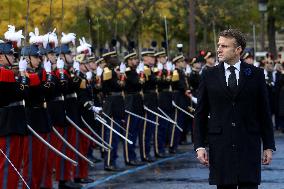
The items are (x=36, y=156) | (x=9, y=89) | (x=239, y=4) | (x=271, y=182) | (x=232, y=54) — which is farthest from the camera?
(x=239, y=4)

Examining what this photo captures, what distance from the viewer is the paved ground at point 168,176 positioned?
13.0 m

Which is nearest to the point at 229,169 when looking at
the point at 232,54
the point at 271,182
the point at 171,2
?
the point at 232,54

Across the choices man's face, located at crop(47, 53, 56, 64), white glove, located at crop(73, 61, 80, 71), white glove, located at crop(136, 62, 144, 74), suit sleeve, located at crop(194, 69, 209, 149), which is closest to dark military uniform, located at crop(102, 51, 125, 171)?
white glove, located at crop(136, 62, 144, 74)

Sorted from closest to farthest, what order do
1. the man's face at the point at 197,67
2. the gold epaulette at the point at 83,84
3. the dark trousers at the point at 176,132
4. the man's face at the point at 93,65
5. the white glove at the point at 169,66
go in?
1. the gold epaulette at the point at 83,84
2. the man's face at the point at 93,65
3. the white glove at the point at 169,66
4. the dark trousers at the point at 176,132
5. the man's face at the point at 197,67

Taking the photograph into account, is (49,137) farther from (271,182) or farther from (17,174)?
(271,182)

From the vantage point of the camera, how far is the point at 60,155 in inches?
469

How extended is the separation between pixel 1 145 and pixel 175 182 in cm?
361

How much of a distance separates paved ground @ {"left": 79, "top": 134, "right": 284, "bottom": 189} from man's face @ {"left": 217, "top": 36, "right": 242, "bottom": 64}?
4.87 meters

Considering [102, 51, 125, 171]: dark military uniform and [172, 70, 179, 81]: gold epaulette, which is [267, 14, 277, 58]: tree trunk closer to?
[172, 70, 179, 81]: gold epaulette

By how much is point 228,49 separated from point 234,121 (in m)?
0.56

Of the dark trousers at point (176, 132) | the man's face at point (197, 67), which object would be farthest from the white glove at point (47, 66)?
the man's face at point (197, 67)

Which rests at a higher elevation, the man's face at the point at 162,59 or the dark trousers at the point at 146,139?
the man's face at the point at 162,59

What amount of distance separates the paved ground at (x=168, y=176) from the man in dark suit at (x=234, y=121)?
463 centimetres

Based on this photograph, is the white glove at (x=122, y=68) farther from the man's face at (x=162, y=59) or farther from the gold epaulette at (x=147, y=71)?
the man's face at (x=162, y=59)
